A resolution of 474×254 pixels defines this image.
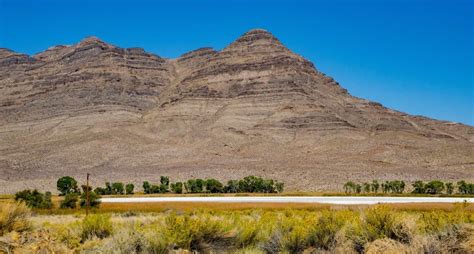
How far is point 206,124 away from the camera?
124 m

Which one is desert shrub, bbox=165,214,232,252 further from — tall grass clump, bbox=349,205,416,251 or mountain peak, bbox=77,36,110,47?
mountain peak, bbox=77,36,110,47

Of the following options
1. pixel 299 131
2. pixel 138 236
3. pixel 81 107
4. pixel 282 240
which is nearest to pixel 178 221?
pixel 138 236

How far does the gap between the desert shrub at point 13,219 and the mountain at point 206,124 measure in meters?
58.0

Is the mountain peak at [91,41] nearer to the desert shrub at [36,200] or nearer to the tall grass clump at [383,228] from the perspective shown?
the desert shrub at [36,200]

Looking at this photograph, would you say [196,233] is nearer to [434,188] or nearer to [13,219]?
[13,219]

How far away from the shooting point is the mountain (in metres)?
90.3

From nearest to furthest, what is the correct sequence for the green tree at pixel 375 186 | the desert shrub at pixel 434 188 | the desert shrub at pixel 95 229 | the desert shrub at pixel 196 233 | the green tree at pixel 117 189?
1. the desert shrub at pixel 196 233
2. the desert shrub at pixel 95 229
3. the desert shrub at pixel 434 188
4. the green tree at pixel 117 189
5. the green tree at pixel 375 186

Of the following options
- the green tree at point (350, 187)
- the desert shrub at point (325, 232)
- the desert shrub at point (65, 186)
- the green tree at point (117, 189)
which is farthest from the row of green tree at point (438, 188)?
the desert shrub at point (325, 232)

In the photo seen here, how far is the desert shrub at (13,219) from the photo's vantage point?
49.6 feet

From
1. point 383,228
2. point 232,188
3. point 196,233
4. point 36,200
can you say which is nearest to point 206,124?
point 232,188

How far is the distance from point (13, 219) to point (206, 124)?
108810mm

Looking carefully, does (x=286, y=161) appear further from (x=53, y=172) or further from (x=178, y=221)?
(x=178, y=221)

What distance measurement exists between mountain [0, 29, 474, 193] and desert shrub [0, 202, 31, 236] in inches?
2284

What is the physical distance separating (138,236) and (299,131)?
106681 mm
